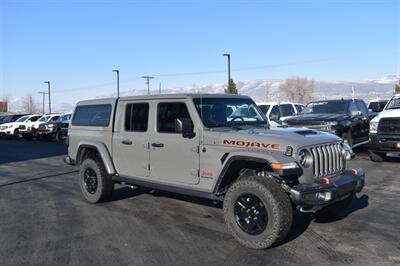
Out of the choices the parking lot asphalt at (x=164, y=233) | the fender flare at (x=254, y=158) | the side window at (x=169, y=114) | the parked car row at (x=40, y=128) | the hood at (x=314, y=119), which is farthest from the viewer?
the parked car row at (x=40, y=128)

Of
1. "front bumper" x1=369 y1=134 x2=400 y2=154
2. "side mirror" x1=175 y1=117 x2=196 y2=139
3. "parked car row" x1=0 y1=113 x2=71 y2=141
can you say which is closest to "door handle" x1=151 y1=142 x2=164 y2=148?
"side mirror" x1=175 y1=117 x2=196 y2=139

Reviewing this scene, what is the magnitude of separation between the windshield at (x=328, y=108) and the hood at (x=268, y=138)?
28.5 ft

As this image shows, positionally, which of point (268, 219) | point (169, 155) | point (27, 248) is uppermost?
point (169, 155)

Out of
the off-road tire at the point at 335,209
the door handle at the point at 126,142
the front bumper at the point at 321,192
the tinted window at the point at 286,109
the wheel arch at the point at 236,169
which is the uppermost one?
the tinted window at the point at 286,109

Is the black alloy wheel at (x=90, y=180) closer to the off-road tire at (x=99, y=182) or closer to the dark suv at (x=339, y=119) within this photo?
the off-road tire at (x=99, y=182)

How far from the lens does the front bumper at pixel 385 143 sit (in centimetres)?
1134

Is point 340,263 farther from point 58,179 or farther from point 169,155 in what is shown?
point 58,179

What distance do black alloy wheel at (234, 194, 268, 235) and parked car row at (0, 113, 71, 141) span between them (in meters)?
20.0

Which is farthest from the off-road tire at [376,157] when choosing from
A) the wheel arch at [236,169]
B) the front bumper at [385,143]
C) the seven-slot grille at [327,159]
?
the wheel arch at [236,169]

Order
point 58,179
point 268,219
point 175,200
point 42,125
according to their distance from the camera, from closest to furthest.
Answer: point 268,219 → point 175,200 → point 58,179 → point 42,125

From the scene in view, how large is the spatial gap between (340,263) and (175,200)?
384 centimetres

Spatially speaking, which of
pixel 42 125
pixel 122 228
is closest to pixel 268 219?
pixel 122 228

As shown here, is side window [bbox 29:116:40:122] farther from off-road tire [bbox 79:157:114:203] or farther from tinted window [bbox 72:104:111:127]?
off-road tire [bbox 79:157:114:203]

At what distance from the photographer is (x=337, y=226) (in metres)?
6.18
